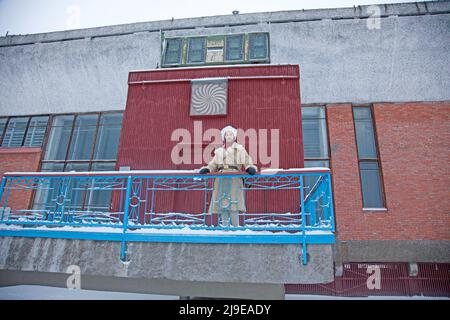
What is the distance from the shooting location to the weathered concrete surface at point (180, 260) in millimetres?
3678

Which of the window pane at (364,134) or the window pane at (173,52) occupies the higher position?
the window pane at (173,52)

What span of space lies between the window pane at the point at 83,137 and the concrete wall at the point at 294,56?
0.57 m

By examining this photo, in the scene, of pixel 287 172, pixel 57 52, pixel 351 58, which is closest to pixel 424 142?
pixel 351 58

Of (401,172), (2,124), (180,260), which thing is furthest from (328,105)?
(2,124)

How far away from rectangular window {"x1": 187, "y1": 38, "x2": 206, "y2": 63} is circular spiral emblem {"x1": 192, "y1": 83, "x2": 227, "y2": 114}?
218 cm

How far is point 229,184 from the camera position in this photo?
4.37 metres

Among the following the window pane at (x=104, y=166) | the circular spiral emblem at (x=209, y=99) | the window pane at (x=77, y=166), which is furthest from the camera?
the window pane at (x=77, y=166)

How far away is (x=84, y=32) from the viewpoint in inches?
471

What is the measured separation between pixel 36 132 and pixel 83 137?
7.18 ft

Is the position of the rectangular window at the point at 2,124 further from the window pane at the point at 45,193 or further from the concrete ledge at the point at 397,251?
the concrete ledge at the point at 397,251

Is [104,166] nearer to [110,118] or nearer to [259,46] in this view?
[110,118]

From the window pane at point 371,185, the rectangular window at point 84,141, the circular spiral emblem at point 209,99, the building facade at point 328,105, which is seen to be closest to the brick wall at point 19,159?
the building facade at point 328,105

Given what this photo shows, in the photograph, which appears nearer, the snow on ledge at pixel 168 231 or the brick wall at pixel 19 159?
the snow on ledge at pixel 168 231

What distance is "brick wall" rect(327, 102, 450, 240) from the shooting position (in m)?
9.02
